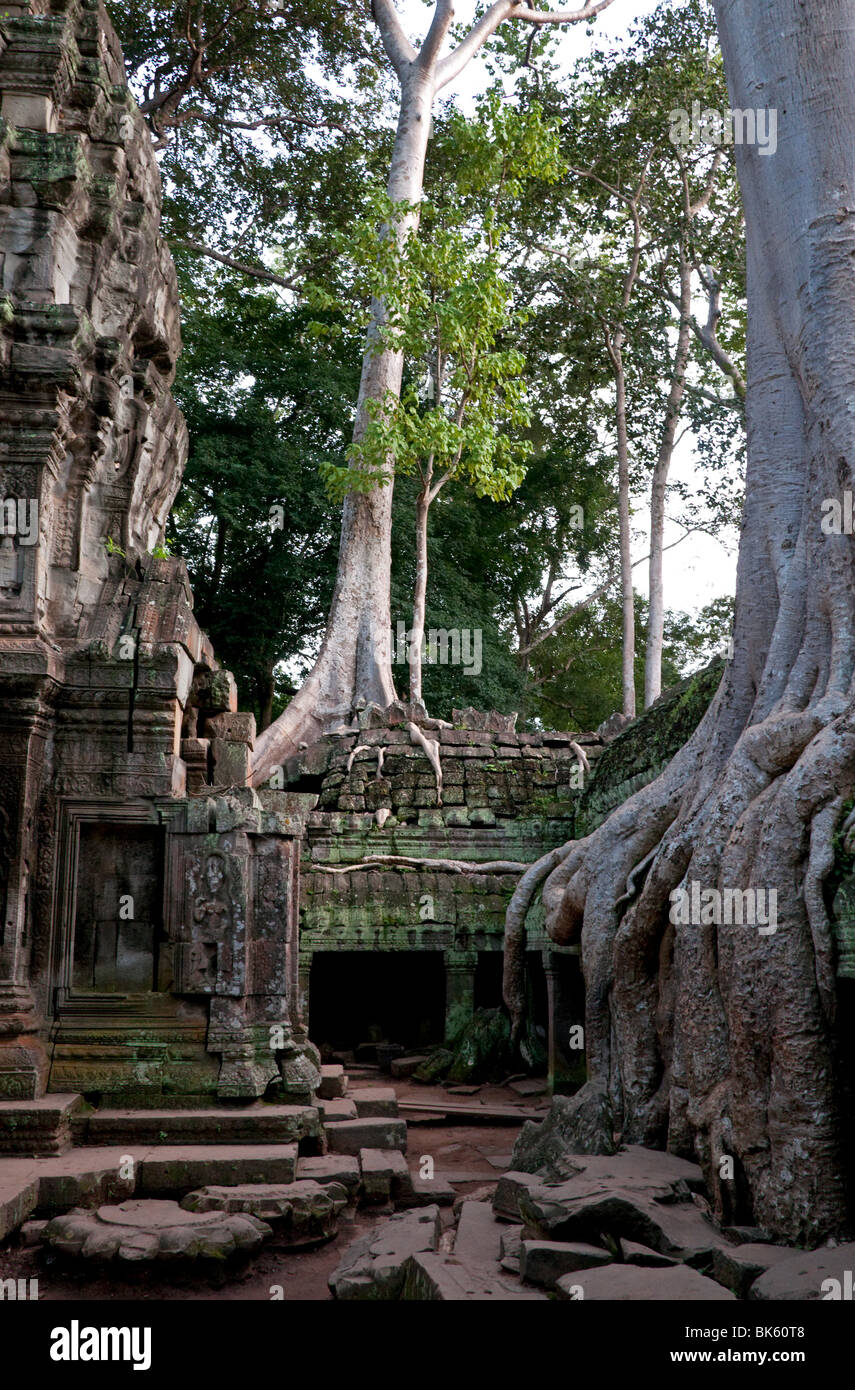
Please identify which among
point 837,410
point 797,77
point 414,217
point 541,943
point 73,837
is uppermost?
point 414,217

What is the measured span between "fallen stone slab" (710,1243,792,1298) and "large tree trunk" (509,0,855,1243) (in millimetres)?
258

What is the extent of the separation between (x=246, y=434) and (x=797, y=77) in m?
12.6

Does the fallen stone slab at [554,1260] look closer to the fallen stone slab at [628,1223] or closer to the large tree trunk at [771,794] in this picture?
the fallen stone slab at [628,1223]

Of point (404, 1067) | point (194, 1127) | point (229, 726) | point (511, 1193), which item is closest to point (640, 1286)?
point (511, 1193)

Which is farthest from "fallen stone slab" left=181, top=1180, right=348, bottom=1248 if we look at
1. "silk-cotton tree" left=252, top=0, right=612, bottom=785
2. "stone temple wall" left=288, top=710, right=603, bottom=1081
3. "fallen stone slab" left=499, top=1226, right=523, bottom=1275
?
"silk-cotton tree" left=252, top=0, right=612, bottom=785

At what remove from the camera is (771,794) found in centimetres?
448

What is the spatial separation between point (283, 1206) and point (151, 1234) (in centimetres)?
62

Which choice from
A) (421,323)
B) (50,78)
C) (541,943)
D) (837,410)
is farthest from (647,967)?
(421,323)

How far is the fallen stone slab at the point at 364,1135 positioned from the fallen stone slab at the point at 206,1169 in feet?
2.62

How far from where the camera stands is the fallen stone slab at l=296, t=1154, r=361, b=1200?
5.29 meters

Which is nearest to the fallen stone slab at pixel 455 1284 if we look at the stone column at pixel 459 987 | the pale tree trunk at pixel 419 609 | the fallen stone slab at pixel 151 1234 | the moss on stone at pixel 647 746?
the fallen stone slab at pixel 151 1234

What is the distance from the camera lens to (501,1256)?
4.11 m

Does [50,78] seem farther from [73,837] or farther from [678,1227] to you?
[678,1227]

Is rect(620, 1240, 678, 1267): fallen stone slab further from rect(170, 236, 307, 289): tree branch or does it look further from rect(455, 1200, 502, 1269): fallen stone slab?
rect(170, 236, 307, 289): tree branch
